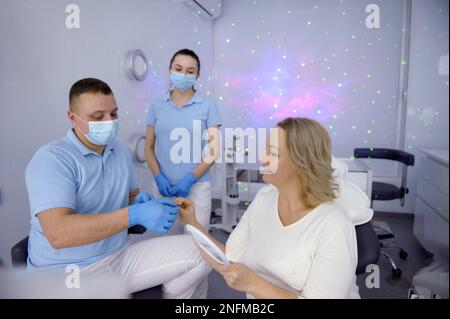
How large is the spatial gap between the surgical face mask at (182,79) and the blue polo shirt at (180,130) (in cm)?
7

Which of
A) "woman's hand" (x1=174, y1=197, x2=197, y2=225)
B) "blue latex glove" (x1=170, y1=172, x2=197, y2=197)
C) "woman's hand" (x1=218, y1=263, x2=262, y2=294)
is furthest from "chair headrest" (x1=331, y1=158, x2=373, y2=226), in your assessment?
"blue latex glove" (x1=170, y1=172, x2=197, y2=197)

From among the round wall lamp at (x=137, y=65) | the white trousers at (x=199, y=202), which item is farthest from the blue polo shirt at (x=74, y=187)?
the round wall lamp at (x=137, y=65)

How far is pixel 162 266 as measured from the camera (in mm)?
1160

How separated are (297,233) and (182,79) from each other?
936 millimetres

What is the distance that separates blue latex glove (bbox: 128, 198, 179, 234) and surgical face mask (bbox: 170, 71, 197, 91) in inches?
27.5

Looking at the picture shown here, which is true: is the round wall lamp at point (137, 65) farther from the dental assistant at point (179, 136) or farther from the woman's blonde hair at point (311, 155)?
the woman's blonde hair at point (311, 155)

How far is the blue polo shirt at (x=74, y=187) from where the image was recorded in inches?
35.3

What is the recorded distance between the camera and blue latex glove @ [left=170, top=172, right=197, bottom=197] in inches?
58.2

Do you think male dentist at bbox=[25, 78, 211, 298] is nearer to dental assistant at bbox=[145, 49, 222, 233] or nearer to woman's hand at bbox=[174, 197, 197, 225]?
woman's hand at bbox=[174, 197, 197, 225]

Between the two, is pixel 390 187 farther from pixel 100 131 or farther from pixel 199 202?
pixel 100 131

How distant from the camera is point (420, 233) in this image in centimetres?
220

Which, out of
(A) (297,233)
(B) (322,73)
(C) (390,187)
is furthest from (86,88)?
(C) (390,187)
